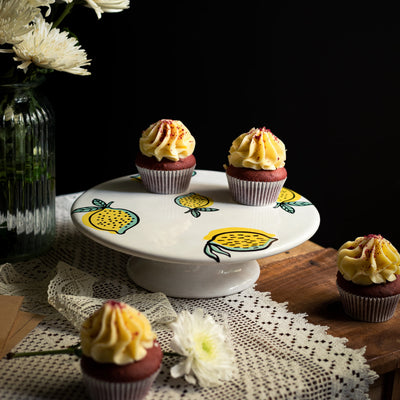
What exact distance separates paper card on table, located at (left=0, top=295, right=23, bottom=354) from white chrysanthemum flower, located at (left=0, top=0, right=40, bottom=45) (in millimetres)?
489

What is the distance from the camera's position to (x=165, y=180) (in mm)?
1436

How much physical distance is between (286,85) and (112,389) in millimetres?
1578

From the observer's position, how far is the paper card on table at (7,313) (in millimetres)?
1106

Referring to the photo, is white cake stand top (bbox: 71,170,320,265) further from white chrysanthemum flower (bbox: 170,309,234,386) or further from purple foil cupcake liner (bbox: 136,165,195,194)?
white chrysanthemum flower (bbox: 170,309,234,386)

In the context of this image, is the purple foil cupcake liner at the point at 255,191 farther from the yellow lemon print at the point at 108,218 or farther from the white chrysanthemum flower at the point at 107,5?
the white chrysanthemum flower at the point at 107,5

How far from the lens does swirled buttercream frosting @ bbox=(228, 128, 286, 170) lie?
1371mm

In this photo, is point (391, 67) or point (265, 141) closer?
point (265, 141)

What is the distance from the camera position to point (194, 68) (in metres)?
2.16

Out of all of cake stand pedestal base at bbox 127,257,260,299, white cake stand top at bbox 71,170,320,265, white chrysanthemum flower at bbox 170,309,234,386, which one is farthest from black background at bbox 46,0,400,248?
white chrysanthemum flower at bbox 170,309,234,386

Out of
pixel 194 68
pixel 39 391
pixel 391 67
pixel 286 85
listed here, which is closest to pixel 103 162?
pixel 194 68

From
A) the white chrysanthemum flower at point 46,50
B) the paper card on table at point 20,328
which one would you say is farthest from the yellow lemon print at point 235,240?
the white chrysanthemum flower at point 46,50

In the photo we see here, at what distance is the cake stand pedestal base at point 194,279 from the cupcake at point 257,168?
164mm

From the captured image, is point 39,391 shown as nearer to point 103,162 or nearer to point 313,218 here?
point 313,218

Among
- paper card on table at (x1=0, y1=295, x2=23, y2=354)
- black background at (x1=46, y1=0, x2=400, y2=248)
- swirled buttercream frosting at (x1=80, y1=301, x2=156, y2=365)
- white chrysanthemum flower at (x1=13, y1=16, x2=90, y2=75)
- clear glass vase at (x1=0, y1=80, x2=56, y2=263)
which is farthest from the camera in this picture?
black background at (x1=46, y1=0, x2=400, y2=248)
